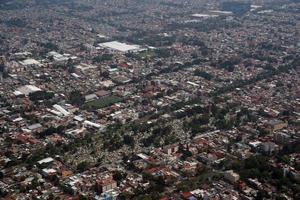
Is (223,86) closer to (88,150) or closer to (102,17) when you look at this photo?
(88,150)

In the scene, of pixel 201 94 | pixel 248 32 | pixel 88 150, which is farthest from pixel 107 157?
pixel 248 32

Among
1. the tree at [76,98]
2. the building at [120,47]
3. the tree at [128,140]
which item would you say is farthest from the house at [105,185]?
the building at [120,47]

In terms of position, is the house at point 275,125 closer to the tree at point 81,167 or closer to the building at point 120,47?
the tree at point 81,167

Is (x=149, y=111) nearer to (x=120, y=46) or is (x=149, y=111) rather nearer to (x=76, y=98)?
(x=76, y=98)

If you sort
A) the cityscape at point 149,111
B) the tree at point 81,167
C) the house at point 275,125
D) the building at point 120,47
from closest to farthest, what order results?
the cityscape at point 149,111 < the tree at point 81,167 < the house at point 275,125 < the building at point 120,47

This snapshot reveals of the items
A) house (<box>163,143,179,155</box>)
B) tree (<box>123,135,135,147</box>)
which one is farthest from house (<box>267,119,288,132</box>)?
tree (<box>123,135,135,147</box>)

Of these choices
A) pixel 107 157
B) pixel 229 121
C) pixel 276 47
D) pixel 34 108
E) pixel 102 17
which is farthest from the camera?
pixel 102 17
